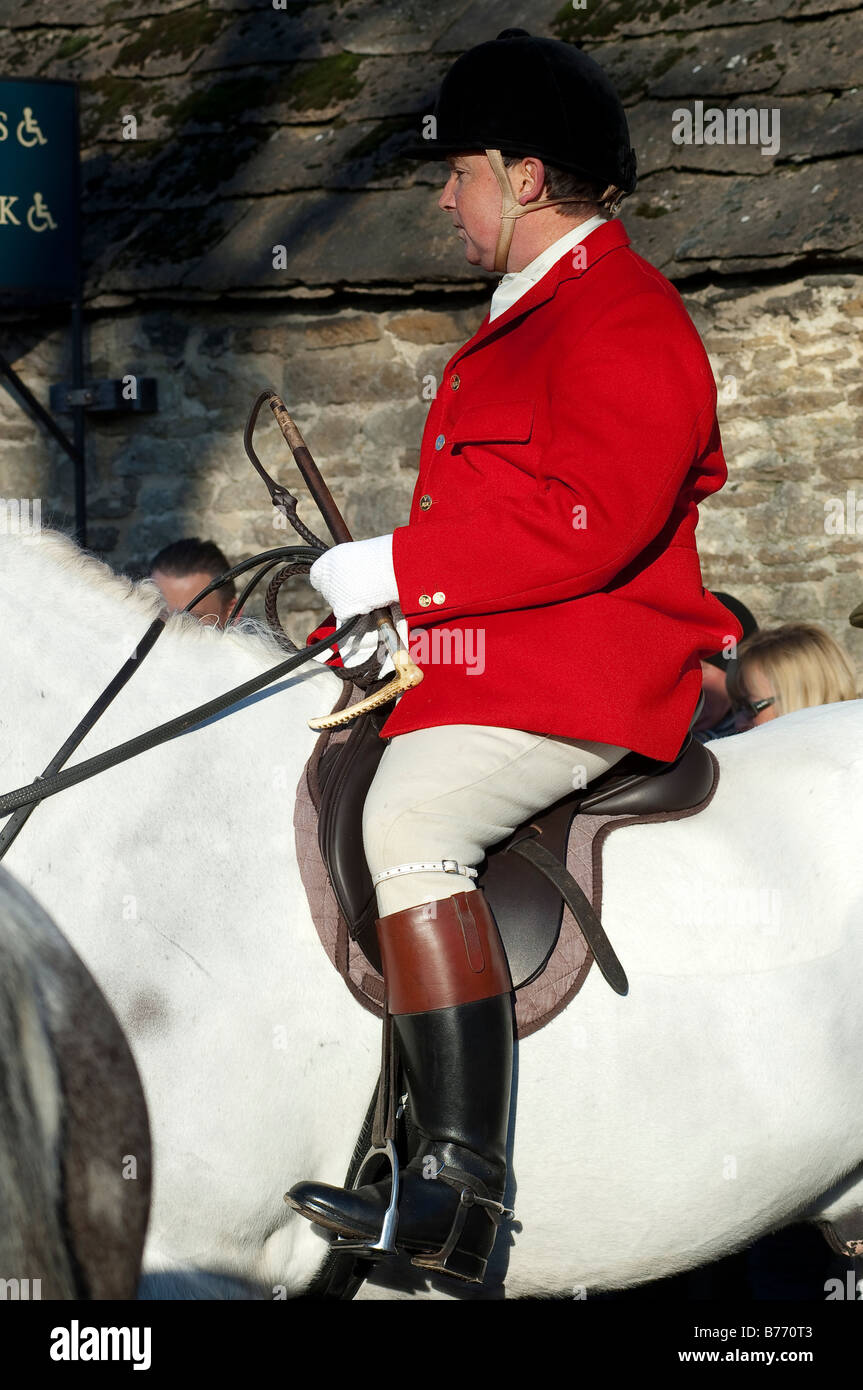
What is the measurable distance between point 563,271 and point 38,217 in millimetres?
5738

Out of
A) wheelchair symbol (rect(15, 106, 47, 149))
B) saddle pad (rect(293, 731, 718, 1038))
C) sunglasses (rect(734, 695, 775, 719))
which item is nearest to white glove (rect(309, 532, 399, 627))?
saddle pad (rect(293, 731, 718, 1038))

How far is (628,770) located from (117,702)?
959 millimetres

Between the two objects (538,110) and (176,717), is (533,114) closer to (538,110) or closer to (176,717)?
(538,110)

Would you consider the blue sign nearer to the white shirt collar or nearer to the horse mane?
the horse mane

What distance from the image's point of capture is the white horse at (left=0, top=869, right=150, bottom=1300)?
5.38 feet

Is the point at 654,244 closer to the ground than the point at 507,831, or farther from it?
farther from it

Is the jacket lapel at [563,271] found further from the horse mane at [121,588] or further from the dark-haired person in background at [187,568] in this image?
the dark-haired person in background at [187,568]

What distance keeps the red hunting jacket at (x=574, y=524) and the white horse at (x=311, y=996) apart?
296mm

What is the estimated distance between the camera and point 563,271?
2.49 meters

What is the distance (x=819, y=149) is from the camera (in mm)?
6195

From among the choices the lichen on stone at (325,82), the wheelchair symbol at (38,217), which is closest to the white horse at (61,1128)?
the wheelchair symbol at (38,217)

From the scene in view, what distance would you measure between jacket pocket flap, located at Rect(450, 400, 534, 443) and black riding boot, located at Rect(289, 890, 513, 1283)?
823 millimetres
